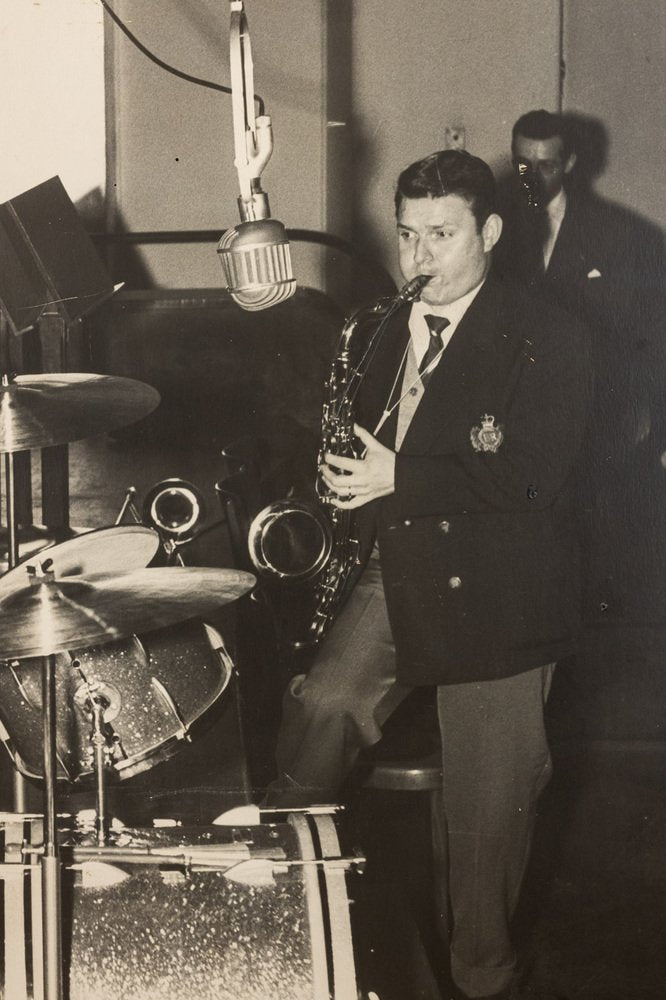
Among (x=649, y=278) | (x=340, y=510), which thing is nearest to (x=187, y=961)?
(x=340, y=510)

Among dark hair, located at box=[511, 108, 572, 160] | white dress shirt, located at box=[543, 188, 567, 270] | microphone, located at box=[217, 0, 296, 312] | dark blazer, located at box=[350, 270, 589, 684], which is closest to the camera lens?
microphone, located at box=[217, 0, 296, 312]

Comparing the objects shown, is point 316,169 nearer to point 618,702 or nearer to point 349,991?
point 618,702

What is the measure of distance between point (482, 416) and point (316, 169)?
1253mm

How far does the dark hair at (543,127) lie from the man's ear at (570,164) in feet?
0.04

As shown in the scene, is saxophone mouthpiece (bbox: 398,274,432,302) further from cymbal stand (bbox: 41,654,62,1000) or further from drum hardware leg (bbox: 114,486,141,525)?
cymbal stand (bbox: 41,654,62,1000)

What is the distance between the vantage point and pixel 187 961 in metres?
1.62

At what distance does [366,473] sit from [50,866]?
3.41ft

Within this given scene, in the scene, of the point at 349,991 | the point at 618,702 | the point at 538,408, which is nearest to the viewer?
the point at 349,991

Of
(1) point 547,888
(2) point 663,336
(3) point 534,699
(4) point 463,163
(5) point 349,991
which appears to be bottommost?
(1) point 547,888

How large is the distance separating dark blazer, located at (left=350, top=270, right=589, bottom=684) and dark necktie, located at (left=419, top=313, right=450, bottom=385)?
79 millimetres

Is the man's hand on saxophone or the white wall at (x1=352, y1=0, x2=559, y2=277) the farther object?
the white wall at (x1=352, y1=0, x2=559, y2=277)

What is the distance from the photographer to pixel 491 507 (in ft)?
7.42

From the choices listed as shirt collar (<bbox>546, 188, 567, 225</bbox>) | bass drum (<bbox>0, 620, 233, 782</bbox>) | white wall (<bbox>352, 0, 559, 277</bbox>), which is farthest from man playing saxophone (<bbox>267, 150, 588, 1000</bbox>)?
white wall (<bbox>352, 0, 559, 277</bbox>)

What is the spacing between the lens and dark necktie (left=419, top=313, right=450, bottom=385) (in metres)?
2.39
